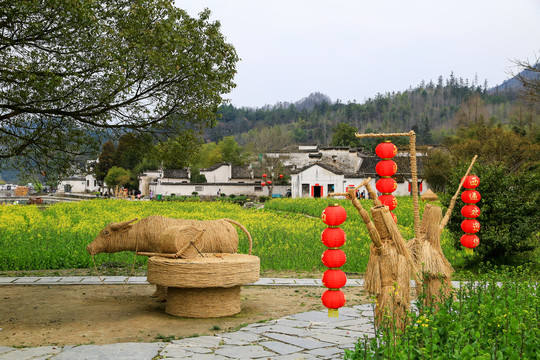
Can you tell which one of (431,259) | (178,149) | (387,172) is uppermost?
(178,149)

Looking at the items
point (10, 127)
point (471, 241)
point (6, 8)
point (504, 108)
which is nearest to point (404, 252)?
point (471, 241)

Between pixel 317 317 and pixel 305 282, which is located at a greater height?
pixel 317 317

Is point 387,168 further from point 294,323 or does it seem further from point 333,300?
point 294,323

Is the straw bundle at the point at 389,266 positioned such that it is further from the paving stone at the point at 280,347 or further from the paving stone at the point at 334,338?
the paving stone at the point at 280,347

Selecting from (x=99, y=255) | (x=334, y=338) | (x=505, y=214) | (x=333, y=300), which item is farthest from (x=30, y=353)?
(x=505, y=214)

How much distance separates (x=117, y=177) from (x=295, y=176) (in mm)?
20655

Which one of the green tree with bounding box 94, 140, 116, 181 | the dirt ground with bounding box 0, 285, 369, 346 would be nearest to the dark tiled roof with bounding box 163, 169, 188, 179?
the green tree with bounding box 94, 140, 116, 181

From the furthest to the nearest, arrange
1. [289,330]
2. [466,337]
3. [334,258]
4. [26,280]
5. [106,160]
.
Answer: [106,160], [26,280], [289,330], [334,258], [466,337]

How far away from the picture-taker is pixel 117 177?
174 ft

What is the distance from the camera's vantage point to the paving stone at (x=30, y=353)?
5.23 metres

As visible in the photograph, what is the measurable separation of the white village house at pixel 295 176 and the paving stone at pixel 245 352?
121 ft

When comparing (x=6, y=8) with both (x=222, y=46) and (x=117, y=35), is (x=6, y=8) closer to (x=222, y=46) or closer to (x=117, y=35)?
(x=117, y=35)

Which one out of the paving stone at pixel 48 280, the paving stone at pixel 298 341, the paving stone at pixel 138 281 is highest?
the paving stone at pixel 298 341

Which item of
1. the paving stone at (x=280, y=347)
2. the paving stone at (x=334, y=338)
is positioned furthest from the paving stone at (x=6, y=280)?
the paving stone at (x=334, y=338)
